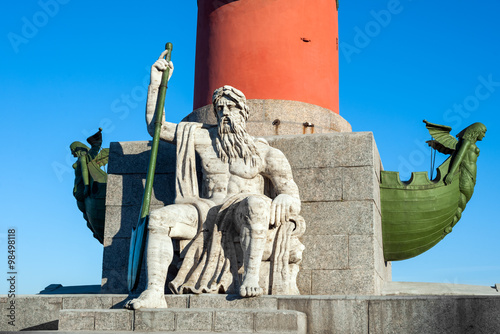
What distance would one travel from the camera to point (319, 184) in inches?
329

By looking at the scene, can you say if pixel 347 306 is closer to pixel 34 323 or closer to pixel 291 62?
pixel 34 323

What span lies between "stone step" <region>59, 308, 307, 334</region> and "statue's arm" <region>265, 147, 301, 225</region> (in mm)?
1513

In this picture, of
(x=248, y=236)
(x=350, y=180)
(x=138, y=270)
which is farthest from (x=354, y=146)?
(x=138, y=270)

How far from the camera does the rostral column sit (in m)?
9.69

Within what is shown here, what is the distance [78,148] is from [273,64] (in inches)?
144

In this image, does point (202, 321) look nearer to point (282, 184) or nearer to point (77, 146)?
point (282, 184)

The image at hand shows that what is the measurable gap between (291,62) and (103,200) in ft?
11.9

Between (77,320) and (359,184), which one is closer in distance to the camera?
(77,320)

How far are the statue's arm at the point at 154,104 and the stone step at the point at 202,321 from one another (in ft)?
9.13

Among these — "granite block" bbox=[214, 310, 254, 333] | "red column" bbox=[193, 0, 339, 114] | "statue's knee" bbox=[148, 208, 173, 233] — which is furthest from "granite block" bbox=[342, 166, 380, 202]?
"granite block" bbox=[214, 310, 254, 333]

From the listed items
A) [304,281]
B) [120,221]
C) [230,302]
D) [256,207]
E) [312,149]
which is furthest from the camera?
[120,221]

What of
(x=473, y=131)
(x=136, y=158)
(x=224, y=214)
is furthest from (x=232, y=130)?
(x=473, y=131)

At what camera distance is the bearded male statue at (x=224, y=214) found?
716 cm

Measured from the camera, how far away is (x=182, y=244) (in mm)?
7699
